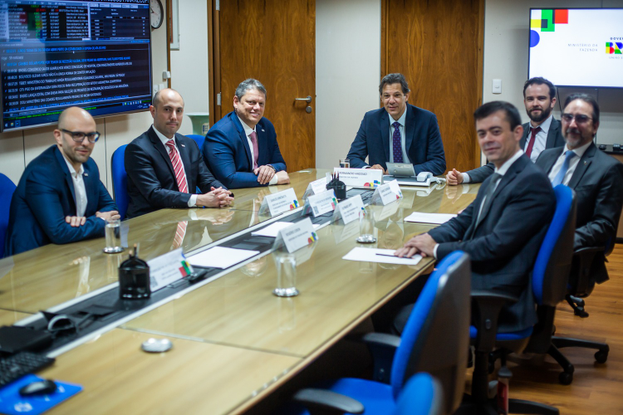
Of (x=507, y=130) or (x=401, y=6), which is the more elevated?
(x=401, y=6)

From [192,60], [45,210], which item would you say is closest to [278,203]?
[45,210]

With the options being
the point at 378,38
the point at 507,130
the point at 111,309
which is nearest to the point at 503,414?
the point at 507,130

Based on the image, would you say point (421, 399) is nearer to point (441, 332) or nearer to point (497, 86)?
point (441, 332)

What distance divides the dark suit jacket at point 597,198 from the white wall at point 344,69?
12.9 ft

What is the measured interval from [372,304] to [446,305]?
21.2 inches

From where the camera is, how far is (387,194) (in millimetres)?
3771

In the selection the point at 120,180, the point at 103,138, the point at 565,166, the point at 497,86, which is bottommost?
the point at 120,180

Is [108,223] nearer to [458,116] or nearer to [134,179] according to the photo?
[134,179]

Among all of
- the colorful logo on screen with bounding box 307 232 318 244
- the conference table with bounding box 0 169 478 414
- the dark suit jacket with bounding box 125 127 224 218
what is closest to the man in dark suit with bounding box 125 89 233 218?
the dark suit jacket with bounding box 125 127 224 218

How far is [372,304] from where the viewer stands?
2104mm

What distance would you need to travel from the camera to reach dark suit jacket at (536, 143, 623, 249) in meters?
3.08

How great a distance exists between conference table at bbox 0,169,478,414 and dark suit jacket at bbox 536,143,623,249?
803 millimetres

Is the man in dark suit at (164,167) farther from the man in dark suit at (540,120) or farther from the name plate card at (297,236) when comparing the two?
the man in dark suit at (540,120)

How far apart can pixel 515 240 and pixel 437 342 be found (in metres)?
1.01
